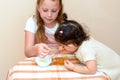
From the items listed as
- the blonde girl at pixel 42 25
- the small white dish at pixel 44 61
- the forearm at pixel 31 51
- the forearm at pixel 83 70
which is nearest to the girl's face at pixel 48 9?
the blonde girl at pixel 42 25

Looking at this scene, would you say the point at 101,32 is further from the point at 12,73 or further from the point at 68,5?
the point at 12,73

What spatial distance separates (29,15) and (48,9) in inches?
16.3

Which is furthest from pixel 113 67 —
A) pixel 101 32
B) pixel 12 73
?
pixel 101 32

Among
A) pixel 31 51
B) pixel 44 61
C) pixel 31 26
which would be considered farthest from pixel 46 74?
pixel 31 26

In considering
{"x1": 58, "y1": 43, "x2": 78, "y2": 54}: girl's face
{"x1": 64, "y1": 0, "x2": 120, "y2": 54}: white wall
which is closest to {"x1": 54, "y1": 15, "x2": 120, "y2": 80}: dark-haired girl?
{"x1": 58, "y1": 43, "x2": 78, "y2": 54}: girl's face

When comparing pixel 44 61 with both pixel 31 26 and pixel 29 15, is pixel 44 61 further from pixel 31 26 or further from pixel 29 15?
pixel 29 15

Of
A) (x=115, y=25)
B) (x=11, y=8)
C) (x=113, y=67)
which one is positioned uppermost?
(x=11, y=8)

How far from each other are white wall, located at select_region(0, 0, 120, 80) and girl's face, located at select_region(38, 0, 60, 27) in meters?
0.35

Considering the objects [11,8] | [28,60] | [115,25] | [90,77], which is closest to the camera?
[90,77]

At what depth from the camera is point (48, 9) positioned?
1376 millimetres

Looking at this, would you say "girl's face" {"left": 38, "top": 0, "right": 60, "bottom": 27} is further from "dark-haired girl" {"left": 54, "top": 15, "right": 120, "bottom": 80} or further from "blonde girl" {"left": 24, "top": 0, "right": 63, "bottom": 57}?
"dark-haired girl" {"left": 54, "top": 15, "right": 120, "bottom": 80}

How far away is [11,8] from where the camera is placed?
1.74 m

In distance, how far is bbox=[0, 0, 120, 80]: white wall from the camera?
1743mm

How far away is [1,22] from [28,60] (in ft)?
2.09
